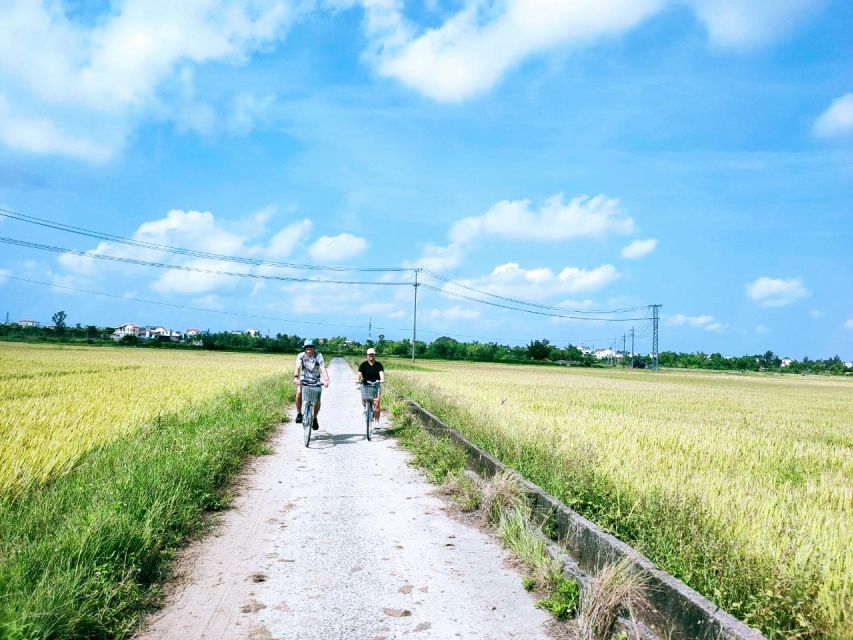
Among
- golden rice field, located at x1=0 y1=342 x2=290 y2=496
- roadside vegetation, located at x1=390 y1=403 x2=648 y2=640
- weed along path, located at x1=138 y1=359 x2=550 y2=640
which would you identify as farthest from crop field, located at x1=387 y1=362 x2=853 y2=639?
golden rice field, located at x1=0 y1=342 x2=290 y2=496

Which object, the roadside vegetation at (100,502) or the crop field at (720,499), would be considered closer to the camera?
the crop field at (720,499)

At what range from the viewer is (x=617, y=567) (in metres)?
3.89

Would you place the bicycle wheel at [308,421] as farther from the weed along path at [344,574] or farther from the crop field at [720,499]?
the crop field at [720,499]

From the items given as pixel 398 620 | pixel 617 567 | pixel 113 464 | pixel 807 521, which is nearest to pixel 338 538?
pixel 398 620

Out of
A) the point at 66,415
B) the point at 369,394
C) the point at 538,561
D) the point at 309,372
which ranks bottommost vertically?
the point at 538,561

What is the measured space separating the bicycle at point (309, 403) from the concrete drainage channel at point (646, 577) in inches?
207

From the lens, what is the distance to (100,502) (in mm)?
5078

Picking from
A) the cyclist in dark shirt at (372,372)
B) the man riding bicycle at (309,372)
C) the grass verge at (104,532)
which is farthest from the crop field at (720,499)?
the grass verge at (104,532)

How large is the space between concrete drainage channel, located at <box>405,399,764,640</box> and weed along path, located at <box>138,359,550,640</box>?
58 cm

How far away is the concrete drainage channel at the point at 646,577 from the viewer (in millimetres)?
3182

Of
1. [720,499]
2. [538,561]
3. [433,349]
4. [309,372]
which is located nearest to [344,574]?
[538,561]

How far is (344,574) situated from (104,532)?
1.88 m

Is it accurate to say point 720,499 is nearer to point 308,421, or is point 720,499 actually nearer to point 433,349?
point 308,421

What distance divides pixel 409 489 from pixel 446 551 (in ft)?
7.79
